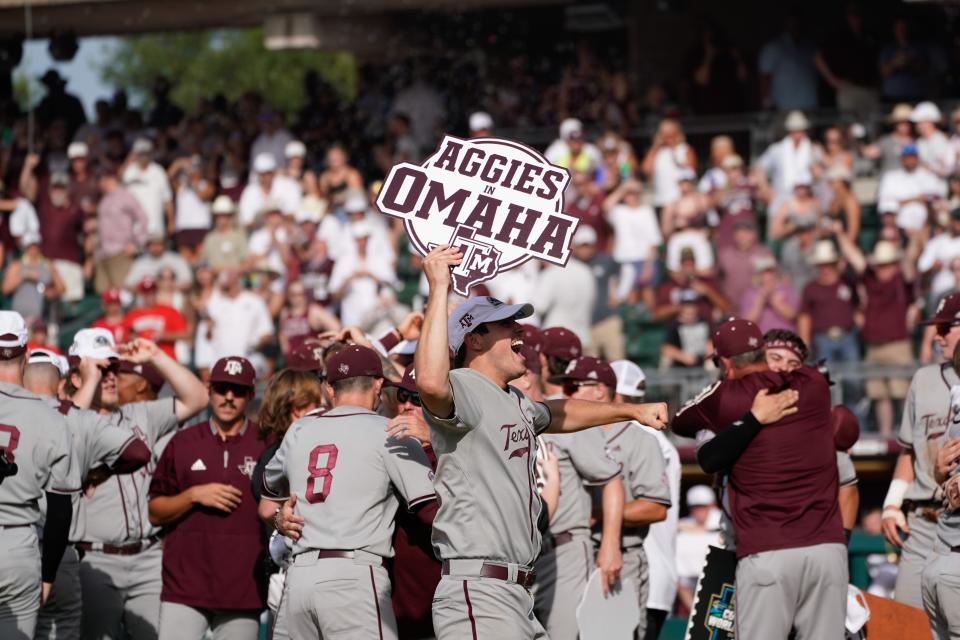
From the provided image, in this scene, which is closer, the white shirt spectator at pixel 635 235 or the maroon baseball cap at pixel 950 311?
the maroon baseball cap at pixel 950 311

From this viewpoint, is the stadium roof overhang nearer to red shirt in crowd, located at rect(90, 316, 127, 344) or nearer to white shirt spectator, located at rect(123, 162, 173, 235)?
white shirt spectator, located at rect(123, 162, 173, 235)

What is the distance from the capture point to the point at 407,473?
6645 millimetres

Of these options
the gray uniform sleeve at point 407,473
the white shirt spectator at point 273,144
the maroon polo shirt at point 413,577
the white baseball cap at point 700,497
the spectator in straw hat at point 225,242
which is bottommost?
the white baseball cap at point 700,497

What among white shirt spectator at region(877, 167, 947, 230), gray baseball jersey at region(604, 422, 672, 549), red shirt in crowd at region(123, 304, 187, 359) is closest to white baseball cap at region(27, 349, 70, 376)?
gray baseball jersey at region(604, 422, 672, 549)

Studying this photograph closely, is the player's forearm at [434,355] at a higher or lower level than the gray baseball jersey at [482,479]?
higher

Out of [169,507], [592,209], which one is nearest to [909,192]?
[592,209]

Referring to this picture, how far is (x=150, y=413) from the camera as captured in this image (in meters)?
8.44

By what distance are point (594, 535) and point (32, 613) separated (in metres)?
2.86

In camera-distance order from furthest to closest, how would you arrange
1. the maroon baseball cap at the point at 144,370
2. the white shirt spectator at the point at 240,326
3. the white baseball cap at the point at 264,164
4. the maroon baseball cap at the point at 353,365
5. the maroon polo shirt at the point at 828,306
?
1. the white baseball cap at the point at 264,164
2. the white shirt spectator at the point at 240,326
3. the maroon polo shirt at the point at 828,306
4. the maroon baseball cap at the point at 144,370
5. the maroon baseball cap at the point at 353,365

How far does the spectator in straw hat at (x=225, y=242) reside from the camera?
1766 centimetres

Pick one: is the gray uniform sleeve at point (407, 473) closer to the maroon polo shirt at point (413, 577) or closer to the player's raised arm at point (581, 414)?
the maroon polo shirt at point (413, 577)

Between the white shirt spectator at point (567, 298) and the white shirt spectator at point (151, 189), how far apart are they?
5.43 metres

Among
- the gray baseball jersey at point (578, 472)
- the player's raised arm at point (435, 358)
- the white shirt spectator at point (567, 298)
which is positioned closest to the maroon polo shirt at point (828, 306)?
the white shirt spectator at point (567, 298)

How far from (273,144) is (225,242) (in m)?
2.47
